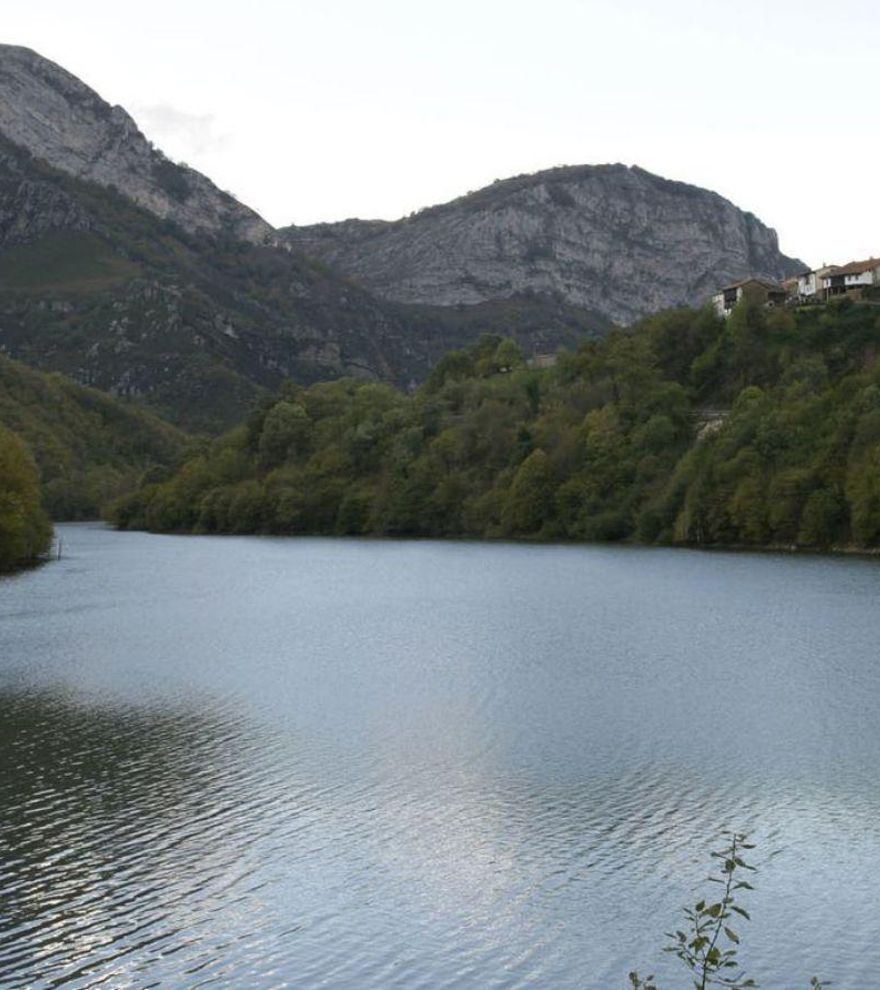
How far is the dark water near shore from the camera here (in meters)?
16.8

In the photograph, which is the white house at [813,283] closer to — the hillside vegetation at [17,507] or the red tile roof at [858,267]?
the red tile roof at [858,267]

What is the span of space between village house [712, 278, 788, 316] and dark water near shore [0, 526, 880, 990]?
8789cm

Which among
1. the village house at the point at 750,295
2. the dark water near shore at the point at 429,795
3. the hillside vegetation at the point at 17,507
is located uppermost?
the village house at the point at 750,295

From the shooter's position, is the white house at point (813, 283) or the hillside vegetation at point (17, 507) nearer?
the hillside vegetation at point (17, 507)

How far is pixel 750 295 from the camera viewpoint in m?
135

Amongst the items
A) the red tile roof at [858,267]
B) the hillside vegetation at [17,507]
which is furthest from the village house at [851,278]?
the hillside vegetation at [17,507]

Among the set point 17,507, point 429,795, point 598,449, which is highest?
point 598,449

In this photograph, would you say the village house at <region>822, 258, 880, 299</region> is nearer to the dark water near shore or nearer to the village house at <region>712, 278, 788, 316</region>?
the village house at <region>712, 278, 788, 316</region>

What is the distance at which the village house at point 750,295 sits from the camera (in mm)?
137000

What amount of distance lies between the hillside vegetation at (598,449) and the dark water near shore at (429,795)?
1663 inches

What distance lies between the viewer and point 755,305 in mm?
131250

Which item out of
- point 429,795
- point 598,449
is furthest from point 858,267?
point 429,795

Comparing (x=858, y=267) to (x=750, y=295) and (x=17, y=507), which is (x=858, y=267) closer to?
(x=750, y=295)

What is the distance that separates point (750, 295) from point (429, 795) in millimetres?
118982
